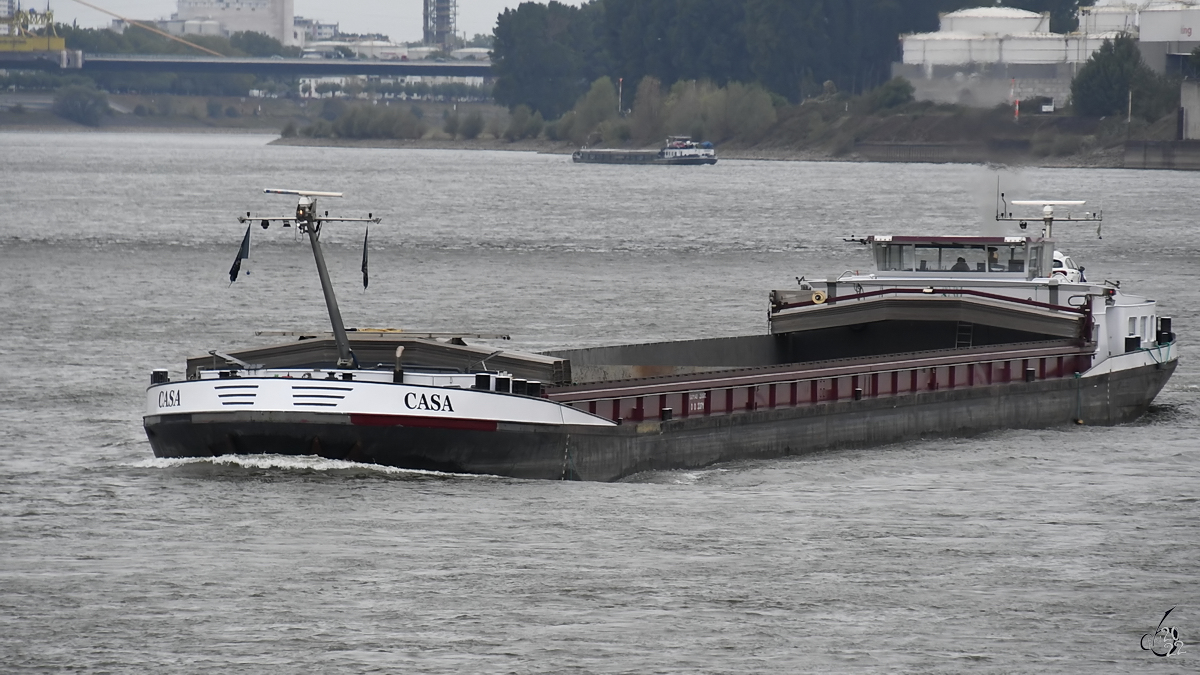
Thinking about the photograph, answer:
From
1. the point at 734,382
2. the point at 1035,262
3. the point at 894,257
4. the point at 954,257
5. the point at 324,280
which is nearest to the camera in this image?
the point at 324,280

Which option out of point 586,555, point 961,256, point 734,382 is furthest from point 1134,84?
point 586,555

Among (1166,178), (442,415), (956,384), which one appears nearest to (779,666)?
(442,415)

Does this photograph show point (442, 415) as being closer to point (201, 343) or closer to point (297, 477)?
point (297, 477)

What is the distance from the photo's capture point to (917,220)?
113438 mm

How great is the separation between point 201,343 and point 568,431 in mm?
23417

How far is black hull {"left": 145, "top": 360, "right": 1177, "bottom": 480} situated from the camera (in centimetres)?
2845

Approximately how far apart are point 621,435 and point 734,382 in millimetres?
2958

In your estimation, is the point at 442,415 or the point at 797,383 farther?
the point at 797,383

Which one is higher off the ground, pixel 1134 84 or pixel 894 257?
pixel 1134 84

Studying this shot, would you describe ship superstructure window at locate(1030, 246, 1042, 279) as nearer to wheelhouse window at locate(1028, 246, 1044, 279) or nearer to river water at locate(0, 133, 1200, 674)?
wheelhouse window at locate(1028, 246, 1044, 279)

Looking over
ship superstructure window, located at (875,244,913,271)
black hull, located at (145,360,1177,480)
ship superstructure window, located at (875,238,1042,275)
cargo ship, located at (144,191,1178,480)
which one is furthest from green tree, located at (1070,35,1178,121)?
black hull, located at (145,360,1177,480)

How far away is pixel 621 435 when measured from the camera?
30500 mm

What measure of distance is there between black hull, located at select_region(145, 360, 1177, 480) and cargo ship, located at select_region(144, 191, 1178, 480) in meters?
0.03

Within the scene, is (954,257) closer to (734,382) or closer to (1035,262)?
(1035,262)
